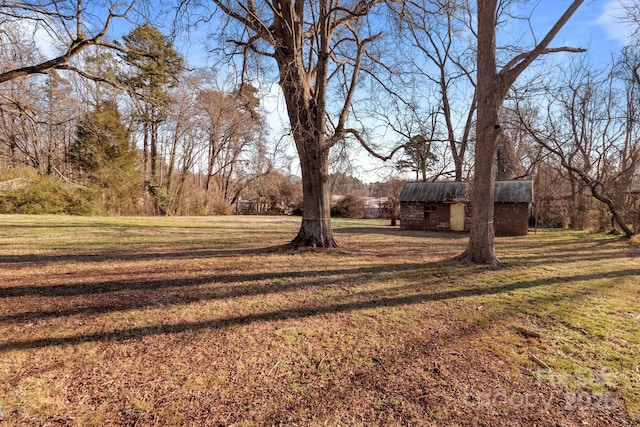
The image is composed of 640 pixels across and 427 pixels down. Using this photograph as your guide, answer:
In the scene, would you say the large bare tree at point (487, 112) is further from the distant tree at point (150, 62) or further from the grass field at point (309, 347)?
the distant tree at point (150, 62)

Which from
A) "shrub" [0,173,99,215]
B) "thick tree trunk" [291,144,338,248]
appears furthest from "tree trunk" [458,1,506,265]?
"shrub" [0,173,99,215]

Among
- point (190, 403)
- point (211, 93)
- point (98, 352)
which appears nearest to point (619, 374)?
point (190, 403)

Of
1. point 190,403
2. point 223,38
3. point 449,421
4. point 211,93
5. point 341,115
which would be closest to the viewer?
point 449,421

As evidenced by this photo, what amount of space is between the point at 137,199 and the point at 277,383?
2481 centimetres

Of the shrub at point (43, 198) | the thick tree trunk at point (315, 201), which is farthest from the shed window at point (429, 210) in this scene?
the shrub at point (43, 198)

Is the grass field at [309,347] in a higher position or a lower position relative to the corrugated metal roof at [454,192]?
lower

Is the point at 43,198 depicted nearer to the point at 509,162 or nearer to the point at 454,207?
the point at 454,207

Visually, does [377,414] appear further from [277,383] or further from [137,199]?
[137,199]

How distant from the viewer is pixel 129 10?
245 inches

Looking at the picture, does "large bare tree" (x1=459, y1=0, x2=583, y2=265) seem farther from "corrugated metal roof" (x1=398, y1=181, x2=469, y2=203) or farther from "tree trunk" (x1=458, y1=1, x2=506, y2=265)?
"corrugated metal roof" (x1=398, y1=181, x2=469, y2=203)

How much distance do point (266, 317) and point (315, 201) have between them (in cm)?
452

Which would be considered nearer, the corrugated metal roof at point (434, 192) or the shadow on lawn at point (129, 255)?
the shadow on lawn at point (129, 255)

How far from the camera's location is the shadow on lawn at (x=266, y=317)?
9.65 ft

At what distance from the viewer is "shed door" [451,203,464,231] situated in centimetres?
1875
